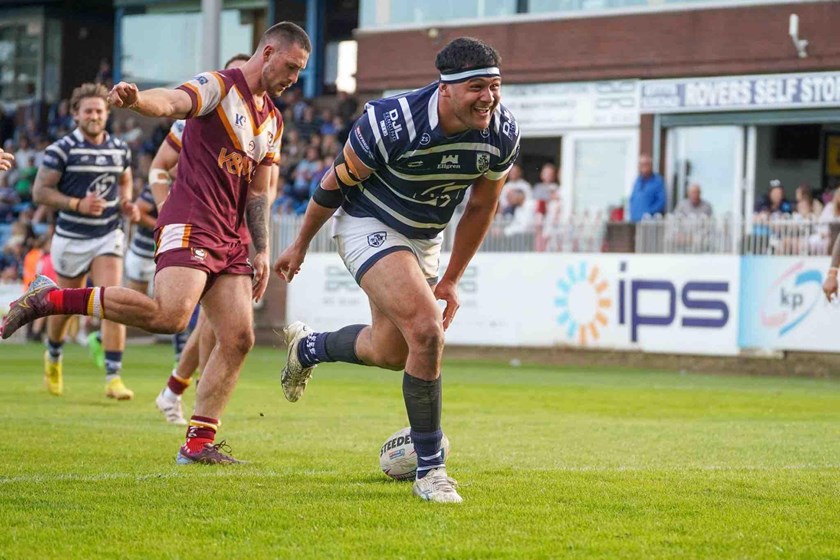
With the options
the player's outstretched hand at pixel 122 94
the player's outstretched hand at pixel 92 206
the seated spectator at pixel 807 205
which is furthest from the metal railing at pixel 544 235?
the player's outstretched hand at pixel 122 94

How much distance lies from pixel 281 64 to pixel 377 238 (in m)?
1.53

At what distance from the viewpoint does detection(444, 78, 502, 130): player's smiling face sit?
7.04 metres

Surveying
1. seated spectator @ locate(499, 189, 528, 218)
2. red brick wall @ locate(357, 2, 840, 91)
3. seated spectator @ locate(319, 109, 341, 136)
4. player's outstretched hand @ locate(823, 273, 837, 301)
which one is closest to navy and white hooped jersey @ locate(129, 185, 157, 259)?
player's outstretched hand @ locate(823, 273, 837, 301)

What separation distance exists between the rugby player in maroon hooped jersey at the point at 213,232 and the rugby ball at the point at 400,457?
112 centimetres

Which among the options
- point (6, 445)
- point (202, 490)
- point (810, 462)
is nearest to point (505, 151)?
point (202, 490)

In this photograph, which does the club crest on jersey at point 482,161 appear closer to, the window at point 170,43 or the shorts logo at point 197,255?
the shorts logo at point 197,255

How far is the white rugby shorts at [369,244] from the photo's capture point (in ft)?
24.7

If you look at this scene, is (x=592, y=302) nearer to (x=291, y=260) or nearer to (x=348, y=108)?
(x=348, y=108)

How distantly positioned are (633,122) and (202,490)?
22753 millimetres

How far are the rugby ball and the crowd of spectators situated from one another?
18081mm

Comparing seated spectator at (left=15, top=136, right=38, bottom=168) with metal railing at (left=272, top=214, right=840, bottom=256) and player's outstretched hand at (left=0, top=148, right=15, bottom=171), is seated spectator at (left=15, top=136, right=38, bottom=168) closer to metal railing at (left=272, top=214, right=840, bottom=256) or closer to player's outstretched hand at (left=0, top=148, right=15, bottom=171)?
metal railing at (left=272, top=214, right=840, bottom=256)

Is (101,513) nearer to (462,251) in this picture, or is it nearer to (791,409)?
(462,251)

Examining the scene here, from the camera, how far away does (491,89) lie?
7090 millimetres

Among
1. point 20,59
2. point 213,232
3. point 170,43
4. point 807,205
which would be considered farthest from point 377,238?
point 20,59
